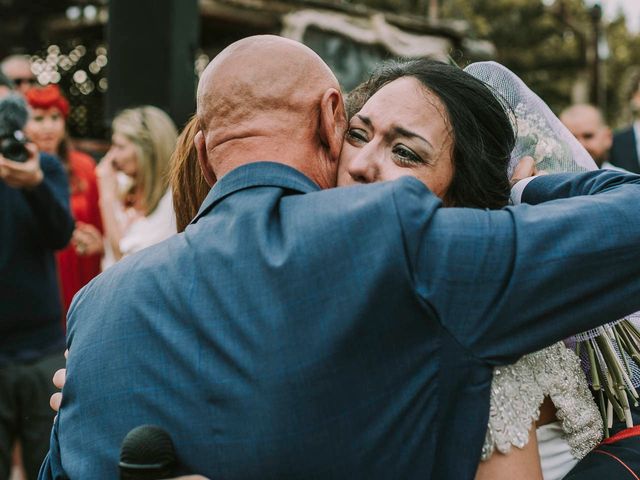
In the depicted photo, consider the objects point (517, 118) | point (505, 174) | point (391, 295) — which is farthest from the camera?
point (517, 118)

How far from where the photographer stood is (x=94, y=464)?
1.61 metres

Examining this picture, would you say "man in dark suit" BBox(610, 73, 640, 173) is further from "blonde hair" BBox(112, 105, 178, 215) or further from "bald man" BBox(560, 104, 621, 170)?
"blonde hair" BBox(112, 105, 178, 215)

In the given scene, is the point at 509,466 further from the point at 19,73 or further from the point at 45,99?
the point at 19,73

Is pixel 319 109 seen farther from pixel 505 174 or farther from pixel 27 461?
pixel 27 461

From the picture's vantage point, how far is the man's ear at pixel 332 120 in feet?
5.66

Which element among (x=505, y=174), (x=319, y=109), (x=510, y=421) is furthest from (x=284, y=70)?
(x=510, y=421)

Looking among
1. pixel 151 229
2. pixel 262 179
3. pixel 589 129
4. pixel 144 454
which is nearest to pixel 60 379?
pixel 144 454

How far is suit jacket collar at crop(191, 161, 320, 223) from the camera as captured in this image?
64.1 inches

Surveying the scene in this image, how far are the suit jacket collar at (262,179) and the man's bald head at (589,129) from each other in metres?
5.77

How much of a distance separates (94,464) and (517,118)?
1.35 m

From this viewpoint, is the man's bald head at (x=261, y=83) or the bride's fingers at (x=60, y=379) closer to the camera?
the man's bald head at (x=261, y=83)

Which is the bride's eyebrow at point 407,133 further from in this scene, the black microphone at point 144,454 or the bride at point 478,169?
the black microphone at point 144,454

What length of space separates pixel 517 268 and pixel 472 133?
561 millimetres

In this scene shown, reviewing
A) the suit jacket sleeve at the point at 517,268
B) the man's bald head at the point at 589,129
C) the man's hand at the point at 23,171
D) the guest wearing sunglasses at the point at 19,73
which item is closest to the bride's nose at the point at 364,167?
the suit jacket sleeve at the point at 517,268
